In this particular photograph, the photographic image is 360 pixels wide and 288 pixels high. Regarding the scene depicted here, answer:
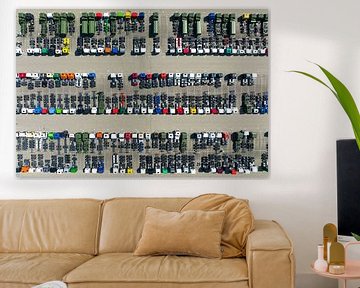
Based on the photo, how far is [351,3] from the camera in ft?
14.5

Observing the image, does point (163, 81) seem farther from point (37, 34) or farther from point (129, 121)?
point (37, 34)

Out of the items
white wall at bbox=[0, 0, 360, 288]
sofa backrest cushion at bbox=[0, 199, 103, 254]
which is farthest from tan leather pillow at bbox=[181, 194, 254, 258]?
sofa backrest cushion at bbox=[0, 199, 103, 254]

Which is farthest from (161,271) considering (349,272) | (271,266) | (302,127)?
(302,127)

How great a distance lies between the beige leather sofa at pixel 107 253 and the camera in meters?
3.31

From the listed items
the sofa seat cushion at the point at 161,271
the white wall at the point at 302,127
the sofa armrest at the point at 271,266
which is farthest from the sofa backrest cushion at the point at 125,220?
the sofa armrest at the point at 271,266

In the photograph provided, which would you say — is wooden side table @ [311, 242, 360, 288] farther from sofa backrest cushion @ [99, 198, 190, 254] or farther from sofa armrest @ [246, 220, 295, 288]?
sofa backrest cushion @ [99, 198, 190, 254]

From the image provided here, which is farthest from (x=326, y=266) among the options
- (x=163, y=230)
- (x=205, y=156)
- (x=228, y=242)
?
(x=205, y=156)

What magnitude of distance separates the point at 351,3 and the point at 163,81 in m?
1.50

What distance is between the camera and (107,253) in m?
3.98

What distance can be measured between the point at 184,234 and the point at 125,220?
0.55 m

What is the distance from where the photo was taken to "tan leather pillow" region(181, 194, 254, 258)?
3.75m

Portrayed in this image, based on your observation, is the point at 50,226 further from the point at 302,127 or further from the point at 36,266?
the point at 302,127

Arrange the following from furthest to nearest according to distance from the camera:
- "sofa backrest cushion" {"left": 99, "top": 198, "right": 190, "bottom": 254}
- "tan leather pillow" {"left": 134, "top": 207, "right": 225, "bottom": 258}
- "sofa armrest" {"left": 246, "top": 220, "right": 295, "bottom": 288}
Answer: "sofa backrest cushion" {"left": 99, "top": 198, "right": 190, "bottom": 254} < "tan leather pillow" {"left": 134, "top": 207, "right": 225, "bottom": 258} < "sofa armrest" {"left": 246, "top": 220, "right": 295, "bottom": 288}

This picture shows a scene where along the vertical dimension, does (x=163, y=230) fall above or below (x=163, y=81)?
below
